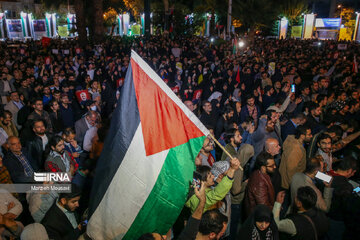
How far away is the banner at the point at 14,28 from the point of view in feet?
105

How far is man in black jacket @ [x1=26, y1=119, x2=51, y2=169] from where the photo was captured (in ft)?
16.1

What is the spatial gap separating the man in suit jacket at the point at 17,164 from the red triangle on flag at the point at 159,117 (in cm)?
229

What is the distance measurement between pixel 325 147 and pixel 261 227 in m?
→ 2.38

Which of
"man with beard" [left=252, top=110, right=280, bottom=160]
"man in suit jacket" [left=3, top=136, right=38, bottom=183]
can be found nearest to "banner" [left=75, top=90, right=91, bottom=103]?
"man in suit jacket" [left=3, top=136, right=38, bottom=183]

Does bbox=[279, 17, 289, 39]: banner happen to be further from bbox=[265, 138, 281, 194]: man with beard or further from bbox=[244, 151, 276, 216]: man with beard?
bbox=[244, 151, 276, 216]: man with beard

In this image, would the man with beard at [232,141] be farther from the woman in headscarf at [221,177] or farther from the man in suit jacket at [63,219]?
the man in suit jacket at [63,219]

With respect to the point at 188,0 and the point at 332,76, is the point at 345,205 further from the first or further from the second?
the point at 188,0

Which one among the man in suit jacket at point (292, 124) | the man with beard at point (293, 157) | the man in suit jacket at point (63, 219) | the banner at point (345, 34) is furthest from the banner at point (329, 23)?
the man in suit jacket at point (63, 219)

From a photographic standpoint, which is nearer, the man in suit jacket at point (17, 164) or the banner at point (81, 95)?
the man in suit jacket at point (17, 164)

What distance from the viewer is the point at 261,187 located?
375 centimetres

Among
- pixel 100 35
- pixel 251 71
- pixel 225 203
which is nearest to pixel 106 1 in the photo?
pixel 100 35

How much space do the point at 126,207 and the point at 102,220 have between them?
27cm

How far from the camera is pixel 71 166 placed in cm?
454
